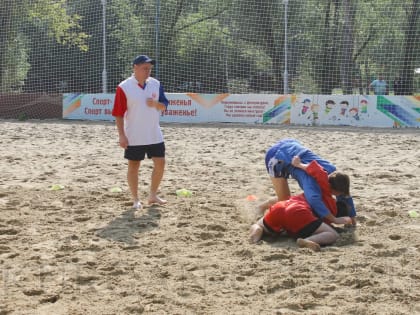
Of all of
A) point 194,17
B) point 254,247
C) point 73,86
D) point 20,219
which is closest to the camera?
point 254,247

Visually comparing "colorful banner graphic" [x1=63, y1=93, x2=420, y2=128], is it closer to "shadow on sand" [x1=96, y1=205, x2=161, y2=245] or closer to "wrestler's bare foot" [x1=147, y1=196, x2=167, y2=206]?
"wrestler's bare foot" [x1=147, y1=196, x2=167, y2=206]

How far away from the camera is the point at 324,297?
3.54 meters

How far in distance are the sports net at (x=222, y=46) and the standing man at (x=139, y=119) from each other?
12691 mm

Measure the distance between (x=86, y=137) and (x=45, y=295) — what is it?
910 cm

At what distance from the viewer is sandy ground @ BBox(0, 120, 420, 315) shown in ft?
11.5

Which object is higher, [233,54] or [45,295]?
[233,54]

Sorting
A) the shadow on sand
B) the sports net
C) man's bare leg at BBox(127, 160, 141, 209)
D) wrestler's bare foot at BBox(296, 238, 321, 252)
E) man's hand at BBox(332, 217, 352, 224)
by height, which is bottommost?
the shadow on sand

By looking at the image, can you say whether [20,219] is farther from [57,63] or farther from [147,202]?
[57,63]

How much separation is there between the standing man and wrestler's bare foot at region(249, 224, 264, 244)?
5.07 feet

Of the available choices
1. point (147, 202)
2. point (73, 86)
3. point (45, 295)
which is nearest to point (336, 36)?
point (73, 86)

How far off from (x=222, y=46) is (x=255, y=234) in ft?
60.0

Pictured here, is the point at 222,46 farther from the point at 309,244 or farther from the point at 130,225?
the point at 309,244

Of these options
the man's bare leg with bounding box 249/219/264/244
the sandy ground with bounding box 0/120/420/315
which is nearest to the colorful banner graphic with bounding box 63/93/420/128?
the sandy ground with bounding box 0/120/420/315

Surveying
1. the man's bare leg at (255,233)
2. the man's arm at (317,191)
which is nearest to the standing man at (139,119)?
the man's bare leg at (255,233)
